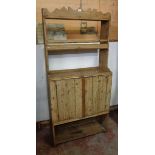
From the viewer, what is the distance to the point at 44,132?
2.14 meters

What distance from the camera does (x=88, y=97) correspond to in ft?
6.27

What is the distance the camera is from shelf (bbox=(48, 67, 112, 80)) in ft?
5.77

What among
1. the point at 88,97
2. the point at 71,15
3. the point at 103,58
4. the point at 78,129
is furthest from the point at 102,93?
the point at 71,15

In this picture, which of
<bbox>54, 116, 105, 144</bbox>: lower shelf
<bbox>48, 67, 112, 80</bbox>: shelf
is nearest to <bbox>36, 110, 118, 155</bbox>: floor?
<bbox>54, 116, 105, 144</bbox>: lower shelf

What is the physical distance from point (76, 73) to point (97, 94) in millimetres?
369

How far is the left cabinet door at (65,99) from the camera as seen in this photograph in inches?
67.6

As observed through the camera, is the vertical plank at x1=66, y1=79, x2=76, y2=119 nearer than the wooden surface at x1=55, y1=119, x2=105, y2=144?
Yes

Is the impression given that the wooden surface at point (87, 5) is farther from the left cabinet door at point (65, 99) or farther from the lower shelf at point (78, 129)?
the lower shelf at point (78, 129)

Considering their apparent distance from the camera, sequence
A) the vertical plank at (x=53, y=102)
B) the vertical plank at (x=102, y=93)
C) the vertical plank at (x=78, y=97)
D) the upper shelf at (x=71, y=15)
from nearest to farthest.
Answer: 1. the upper shelf at (x=71, y=15)
2. the vertical plank at (x=53, y=102)
3. the vertical plank at (x=78, y=97)
4. the vertical plank at (x=102, y=93)

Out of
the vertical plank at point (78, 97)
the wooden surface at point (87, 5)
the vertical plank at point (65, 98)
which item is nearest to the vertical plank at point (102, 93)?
the vertical plank at point (78, 97)

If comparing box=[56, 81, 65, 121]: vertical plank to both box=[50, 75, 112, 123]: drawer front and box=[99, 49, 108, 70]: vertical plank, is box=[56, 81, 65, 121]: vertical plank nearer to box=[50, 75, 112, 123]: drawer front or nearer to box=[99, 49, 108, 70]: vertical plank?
box=[50, 75, 112, 123]: drawer front
